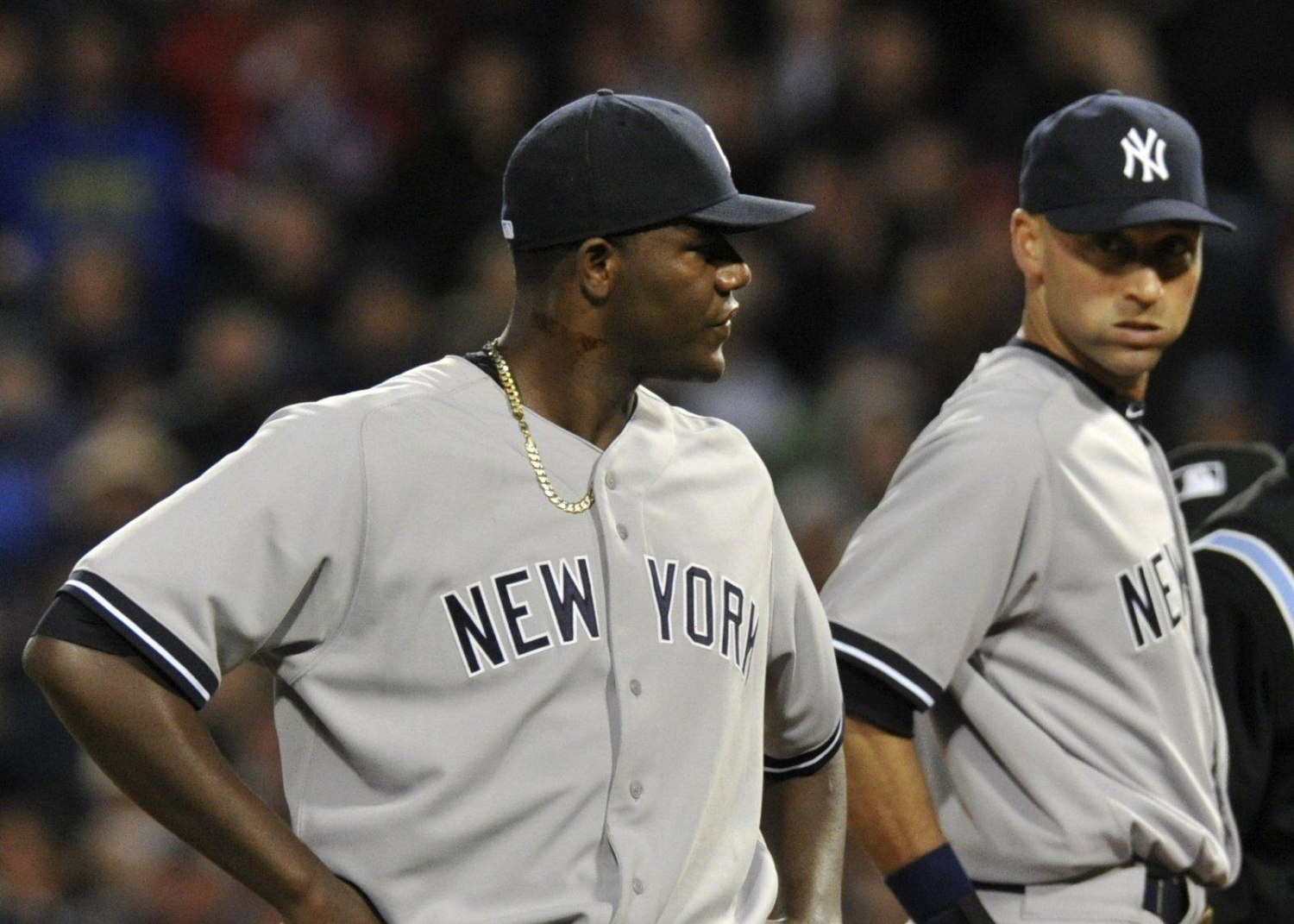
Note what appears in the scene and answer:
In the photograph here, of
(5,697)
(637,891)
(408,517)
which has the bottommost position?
(5,697)

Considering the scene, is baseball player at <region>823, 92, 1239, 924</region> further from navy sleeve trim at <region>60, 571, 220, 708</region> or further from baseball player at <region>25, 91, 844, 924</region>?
navy sleeve trim at <region>60, 571, 220, 708</region>

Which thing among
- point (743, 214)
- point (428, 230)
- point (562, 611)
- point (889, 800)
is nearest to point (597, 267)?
point (743, 214)

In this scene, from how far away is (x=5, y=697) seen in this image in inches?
244

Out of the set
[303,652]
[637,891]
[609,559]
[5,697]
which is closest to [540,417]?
[609,559]

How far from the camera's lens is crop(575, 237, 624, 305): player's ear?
8.44 feet

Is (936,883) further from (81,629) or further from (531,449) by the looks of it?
(81,629)

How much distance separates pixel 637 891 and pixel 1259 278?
463cm

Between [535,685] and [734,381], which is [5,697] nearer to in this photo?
[734,381]

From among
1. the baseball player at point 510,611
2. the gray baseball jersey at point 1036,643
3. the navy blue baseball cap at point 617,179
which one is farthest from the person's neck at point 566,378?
the gray baseball jersey at point 1036,643

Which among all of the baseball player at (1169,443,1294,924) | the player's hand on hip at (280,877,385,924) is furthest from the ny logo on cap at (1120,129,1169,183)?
the player's hand on hip at (280,877,385,924)

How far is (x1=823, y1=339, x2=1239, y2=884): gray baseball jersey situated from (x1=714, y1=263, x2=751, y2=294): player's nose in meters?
0.64

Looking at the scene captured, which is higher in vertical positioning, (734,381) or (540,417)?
(540,417)

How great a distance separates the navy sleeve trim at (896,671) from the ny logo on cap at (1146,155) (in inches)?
31.8

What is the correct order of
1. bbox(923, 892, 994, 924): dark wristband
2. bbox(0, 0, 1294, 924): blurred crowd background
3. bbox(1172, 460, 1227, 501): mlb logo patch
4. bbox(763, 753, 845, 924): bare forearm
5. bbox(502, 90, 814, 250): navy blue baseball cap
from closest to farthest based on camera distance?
bbox(502, 90, 814, 250): navy blue baseball cap, bbox(763, 753, 845, 924): bare forearm, bbox(923, 892, 994, 924): dark wristband, bbox(1172, 460, 1227, 501): mlb logo patch, bbox(0, 0, 1294, 924): blurred crowd background
